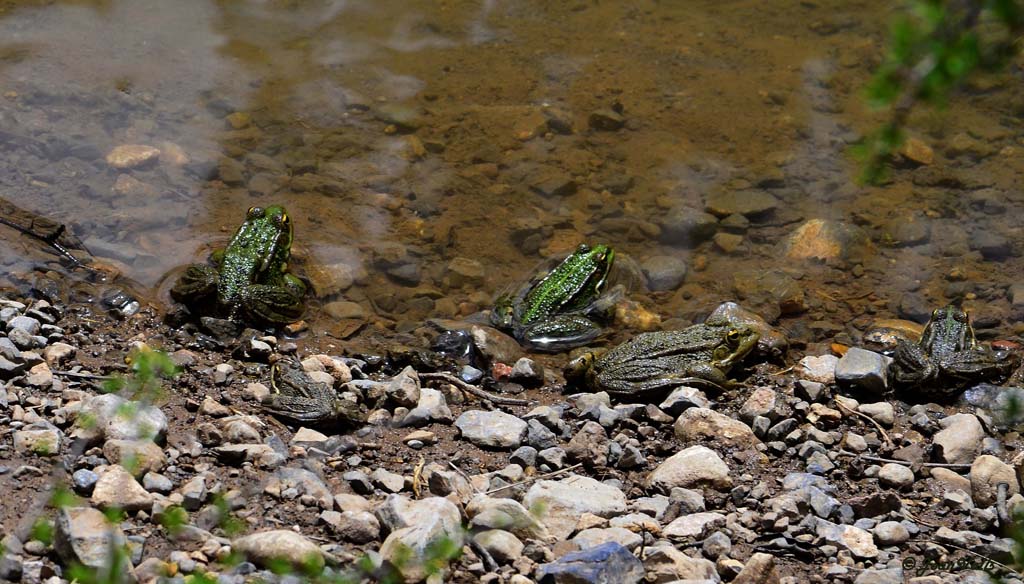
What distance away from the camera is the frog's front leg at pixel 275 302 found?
7.45m

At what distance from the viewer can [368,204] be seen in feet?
30.5

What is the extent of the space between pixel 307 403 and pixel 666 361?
2.71 metres

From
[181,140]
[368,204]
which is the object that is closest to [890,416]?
[368,204]

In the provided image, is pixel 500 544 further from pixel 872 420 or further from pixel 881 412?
pixel 881 412

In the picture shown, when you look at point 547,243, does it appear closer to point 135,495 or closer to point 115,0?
point 135,495

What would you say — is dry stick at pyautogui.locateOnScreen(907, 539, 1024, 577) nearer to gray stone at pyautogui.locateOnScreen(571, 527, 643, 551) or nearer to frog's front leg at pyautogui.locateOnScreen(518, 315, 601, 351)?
gray stone at pyautogui.locateOnScreen(571, 527, 643, 551)

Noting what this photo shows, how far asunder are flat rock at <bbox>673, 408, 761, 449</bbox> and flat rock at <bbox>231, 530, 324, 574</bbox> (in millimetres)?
2854

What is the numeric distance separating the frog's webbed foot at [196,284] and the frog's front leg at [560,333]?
2.52m

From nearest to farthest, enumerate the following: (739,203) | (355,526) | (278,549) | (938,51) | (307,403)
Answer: (938,51) → (278,549) → (355,526) → (307,403) → (739,203)

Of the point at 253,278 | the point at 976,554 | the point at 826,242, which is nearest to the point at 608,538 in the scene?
the point at 976,554

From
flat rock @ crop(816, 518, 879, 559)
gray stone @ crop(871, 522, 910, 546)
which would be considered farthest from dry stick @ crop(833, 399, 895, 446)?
flat rock @ crop(816, 518, 879, 559)

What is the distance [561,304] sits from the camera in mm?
8164

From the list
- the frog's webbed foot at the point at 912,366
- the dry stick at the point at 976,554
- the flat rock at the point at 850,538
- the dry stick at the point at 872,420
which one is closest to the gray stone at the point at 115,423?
the flat rock at the point at 850,538

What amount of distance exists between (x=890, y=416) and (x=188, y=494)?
4628 millimetres
